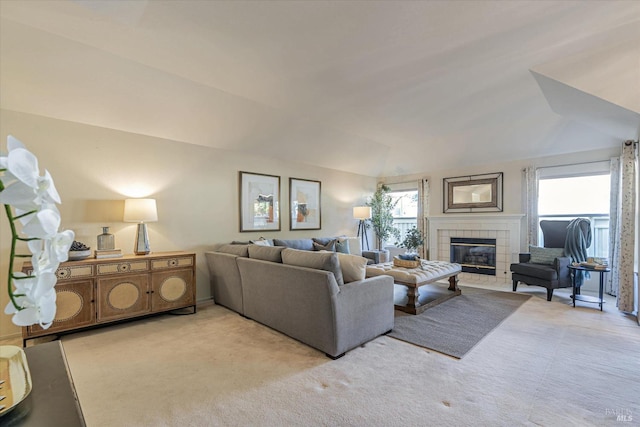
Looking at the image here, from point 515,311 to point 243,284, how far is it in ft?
11.6

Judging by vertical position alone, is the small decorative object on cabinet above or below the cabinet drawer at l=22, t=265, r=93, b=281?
above

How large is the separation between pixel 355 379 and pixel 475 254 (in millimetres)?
4864

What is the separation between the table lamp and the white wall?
0.27 m

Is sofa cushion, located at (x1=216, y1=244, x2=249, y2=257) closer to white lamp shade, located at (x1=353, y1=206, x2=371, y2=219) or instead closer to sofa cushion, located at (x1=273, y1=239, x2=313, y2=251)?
sofa cushion, located at (x1=273, y1=239, x2=313, y2=251)

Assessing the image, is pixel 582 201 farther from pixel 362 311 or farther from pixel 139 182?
pixel 139 182

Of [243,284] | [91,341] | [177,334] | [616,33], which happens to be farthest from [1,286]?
[616,33]

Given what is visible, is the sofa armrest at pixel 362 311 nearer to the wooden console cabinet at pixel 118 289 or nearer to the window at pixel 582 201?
the wooden console cabinet at pixel 118 289

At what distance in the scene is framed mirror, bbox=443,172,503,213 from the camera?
5.79 meters

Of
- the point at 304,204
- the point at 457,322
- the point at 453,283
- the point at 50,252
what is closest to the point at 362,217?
the point at 304,204

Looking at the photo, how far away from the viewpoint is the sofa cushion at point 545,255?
4.59 metres

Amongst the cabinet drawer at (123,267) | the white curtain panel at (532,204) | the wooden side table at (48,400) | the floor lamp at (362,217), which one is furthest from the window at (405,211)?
the wooden side table at (48,400)

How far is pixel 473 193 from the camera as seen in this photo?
19.9 ft

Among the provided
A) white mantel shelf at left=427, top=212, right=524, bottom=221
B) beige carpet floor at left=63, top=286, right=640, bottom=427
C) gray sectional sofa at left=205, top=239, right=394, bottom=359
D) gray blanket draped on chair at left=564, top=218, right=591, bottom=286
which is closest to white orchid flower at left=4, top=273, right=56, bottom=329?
beige carpet floor at left=63, top=286, right=640, bottom=427

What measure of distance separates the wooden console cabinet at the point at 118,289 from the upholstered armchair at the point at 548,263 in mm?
4968
